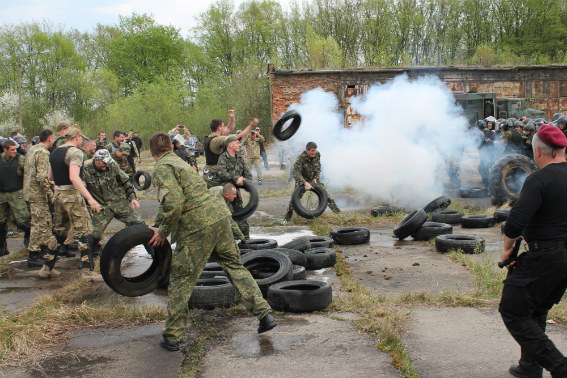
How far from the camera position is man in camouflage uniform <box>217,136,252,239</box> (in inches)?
333

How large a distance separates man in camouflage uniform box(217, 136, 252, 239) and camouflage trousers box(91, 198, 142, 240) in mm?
1603

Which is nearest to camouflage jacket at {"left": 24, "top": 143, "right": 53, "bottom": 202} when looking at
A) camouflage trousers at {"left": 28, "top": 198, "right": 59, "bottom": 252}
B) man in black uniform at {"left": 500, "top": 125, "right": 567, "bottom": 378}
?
camouflage trousers at {"left": 28, "top": 198, "right": 59, "bottom": 252}

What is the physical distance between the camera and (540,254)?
3623 mm

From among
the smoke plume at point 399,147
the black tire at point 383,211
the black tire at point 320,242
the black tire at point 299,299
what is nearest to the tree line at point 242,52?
the smoke plume at point 399,147

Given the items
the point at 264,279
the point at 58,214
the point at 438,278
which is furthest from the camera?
the point at 58,214

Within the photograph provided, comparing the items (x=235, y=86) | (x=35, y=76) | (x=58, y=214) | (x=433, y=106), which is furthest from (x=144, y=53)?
(x=58, y=214)

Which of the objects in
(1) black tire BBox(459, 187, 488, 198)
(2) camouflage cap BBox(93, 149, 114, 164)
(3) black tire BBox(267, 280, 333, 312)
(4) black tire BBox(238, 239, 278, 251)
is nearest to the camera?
(3) black tire BBox(267, 280, 333, 312)

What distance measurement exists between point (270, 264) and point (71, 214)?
3.23m

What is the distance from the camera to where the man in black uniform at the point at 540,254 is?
11.7ft

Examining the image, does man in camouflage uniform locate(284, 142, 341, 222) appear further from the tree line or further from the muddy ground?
the tree line

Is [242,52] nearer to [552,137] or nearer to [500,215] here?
[500,215]

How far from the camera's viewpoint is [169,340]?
4625mm

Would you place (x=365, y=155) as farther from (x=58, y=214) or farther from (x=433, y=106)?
(x=58, y=214)

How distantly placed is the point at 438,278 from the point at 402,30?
4413 cm
